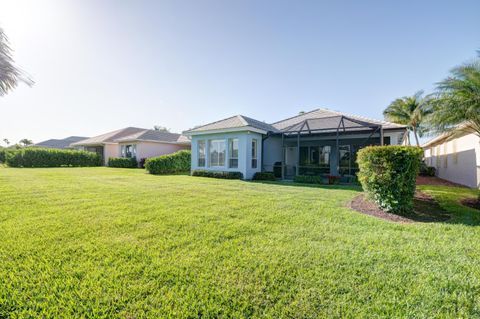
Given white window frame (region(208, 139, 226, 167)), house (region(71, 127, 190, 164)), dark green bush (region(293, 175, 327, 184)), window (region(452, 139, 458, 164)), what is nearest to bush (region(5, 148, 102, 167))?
house (region(71, 127, 190, 164))

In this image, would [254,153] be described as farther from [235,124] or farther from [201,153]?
[201,153]

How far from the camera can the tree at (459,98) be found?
7621mm

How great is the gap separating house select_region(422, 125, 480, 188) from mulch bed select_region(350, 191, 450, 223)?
4.42 m

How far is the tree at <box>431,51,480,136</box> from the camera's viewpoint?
25.0ft

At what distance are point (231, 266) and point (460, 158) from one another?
18955mm

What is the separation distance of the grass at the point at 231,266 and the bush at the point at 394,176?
1041 mm

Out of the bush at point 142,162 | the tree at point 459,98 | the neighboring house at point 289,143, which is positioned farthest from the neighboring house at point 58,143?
the tree at point 459,98

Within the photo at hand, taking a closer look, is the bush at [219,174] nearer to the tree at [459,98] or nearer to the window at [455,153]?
the tree at [459,98]

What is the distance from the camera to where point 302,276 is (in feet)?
9.92

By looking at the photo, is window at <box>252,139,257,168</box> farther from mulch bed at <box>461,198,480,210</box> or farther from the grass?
mulch bed at <box>461,198,480,210</box>

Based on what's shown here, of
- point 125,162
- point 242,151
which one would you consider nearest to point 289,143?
point 242,151

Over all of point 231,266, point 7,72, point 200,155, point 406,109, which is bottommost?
point 231,266

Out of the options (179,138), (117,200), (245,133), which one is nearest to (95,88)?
(245,133)

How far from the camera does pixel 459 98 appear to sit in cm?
785
